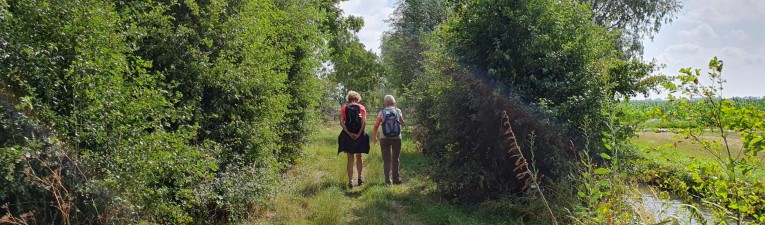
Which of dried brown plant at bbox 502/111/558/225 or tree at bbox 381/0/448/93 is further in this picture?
tree at bbox 381/0/448/93

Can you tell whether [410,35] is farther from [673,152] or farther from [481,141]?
[673,152]

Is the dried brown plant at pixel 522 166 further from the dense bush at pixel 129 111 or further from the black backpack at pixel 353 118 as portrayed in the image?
the dense bush at pixel 129 111

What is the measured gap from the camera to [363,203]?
7.28 metres

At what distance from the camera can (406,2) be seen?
904 inches

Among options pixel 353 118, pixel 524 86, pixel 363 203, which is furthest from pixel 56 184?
pixel 524 86

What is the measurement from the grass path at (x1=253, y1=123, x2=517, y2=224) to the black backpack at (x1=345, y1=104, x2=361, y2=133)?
107 cm

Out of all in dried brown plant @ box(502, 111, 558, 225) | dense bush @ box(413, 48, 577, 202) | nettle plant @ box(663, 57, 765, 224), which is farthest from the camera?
dense bush @ box(413, 48, 577, 202)

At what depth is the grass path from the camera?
6172mm

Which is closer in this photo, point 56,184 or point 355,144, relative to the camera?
point 56,184

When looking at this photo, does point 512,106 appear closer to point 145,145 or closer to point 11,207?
point 145,145

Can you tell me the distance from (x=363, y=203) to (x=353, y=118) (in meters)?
1.80

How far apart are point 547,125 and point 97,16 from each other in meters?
5.42

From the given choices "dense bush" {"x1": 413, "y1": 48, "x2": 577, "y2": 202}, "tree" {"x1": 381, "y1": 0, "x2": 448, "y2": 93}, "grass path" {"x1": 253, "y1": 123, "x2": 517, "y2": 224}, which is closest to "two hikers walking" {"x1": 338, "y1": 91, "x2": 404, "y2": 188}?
"grass path" {"x1": 253, "y1": 123, "x2": 517, "y2": 224}

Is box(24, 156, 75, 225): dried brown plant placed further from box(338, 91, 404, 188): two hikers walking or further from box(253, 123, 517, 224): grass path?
box(338, 91, 404, 188): two hikers walking
